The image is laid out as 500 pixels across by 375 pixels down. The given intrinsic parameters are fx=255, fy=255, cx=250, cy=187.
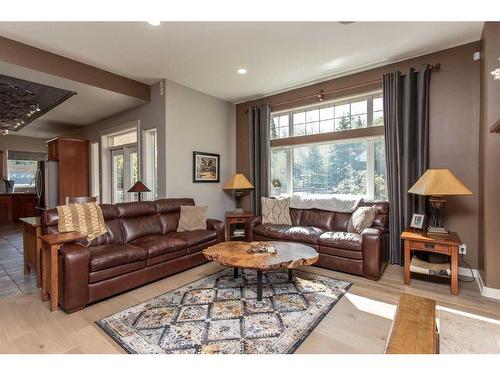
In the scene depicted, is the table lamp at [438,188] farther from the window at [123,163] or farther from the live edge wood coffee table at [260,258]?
the window at [123,163]

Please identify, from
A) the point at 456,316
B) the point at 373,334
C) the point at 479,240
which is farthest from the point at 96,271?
the point at 479,240

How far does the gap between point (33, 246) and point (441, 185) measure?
4702 millimetres

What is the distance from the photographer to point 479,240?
2969mm

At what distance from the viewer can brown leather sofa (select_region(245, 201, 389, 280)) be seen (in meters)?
3.02

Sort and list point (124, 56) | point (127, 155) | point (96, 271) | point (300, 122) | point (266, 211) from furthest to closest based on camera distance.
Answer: point (127, 155)
point (300, 122)
point (266, 211)
point (124, 56)
point (96, 271)

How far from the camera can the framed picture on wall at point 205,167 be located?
4598 mm

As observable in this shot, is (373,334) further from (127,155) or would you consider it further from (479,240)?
(127,155)

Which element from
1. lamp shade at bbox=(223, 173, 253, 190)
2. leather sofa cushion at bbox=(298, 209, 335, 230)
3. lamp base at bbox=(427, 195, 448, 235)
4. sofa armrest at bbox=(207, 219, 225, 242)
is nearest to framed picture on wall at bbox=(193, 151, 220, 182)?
lamp shade at bbox=(223, 173, 253, 190)

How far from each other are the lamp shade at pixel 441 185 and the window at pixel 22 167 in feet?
32.2

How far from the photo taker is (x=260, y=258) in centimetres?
256

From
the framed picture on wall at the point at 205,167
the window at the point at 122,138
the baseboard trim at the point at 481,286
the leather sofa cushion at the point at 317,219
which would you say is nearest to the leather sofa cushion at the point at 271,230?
the leather sofa cushion at the point at 317,219

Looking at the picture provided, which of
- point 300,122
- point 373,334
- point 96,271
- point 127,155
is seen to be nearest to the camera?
point 373,334

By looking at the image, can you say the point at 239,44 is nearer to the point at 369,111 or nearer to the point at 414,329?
the point at 369,111
